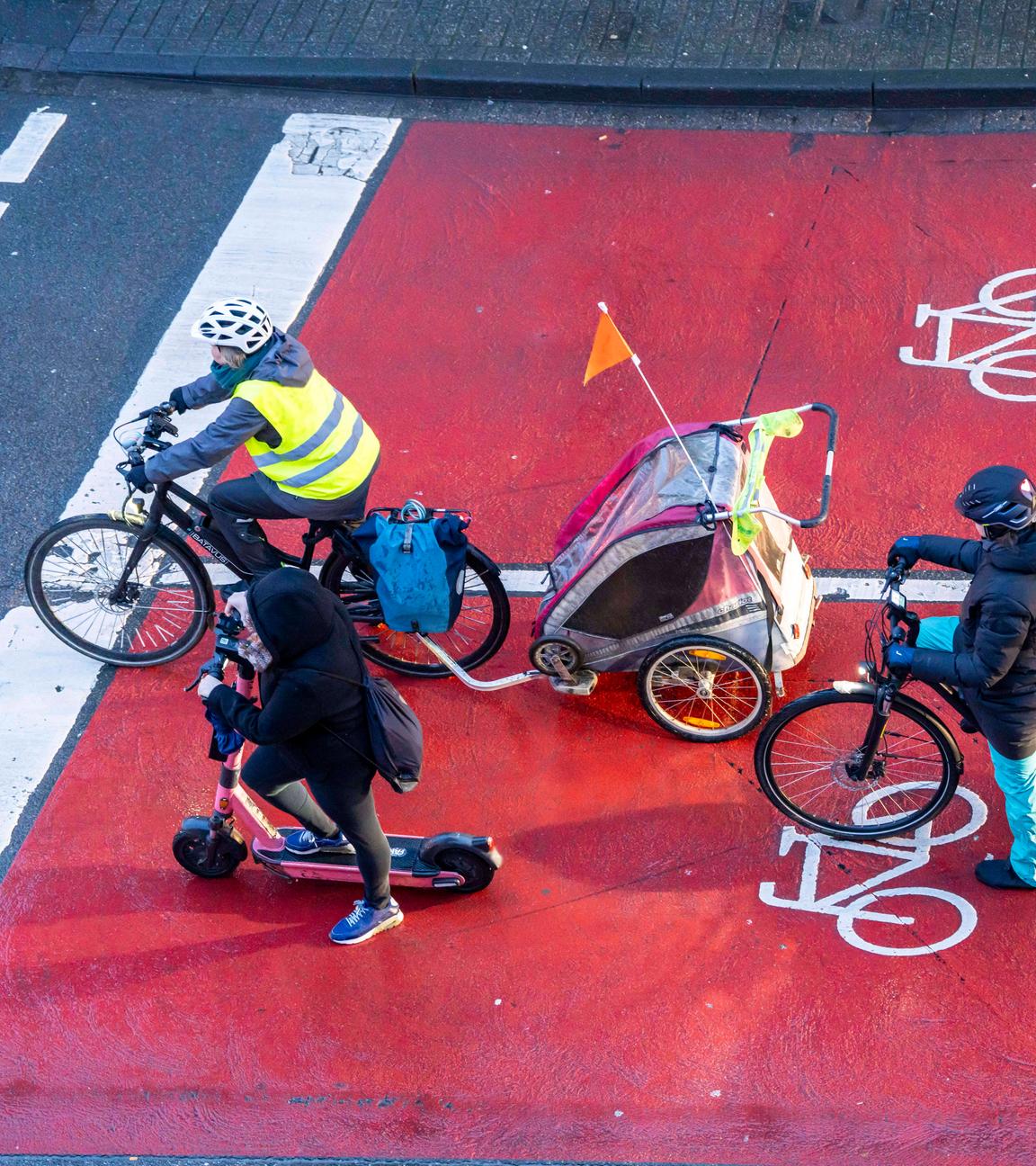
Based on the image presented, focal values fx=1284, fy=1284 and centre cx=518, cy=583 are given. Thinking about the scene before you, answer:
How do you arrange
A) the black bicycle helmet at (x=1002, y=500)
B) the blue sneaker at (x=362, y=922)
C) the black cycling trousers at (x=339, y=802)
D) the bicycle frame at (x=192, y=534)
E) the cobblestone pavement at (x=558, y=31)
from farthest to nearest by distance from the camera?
the cobblestone pavement at (x=558, y=31) < the bicycle frame at (x=192, y=534) < the blue sneaker at (x=362, y=922) < the black cycling trousers at (x=339, y=802) < the black bicycle helmet at (x=1002, y=500)

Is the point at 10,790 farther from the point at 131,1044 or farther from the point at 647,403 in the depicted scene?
the point at 647,403

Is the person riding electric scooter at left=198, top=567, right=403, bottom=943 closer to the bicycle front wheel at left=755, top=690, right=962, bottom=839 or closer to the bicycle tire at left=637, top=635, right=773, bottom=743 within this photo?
the bicycle tire at left=637, top=635, right=773, bottom=743

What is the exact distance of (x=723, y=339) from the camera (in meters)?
8.45

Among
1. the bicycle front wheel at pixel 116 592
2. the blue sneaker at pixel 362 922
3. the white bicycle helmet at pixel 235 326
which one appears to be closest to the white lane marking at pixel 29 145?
the bicycle front wheel at pixel 116 592

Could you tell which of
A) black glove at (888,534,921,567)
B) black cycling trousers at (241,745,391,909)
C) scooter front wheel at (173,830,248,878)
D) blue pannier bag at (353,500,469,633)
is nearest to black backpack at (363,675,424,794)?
black cycling trousers at (241,745,391,909)

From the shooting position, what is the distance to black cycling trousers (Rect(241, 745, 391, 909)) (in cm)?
505

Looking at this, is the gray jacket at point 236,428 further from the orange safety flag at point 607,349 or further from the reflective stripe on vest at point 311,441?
the orange safety flag at point 607,349

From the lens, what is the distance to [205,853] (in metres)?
5.85

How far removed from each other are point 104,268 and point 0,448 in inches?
74.0

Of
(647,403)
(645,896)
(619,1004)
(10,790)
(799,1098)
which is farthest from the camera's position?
(647,403)

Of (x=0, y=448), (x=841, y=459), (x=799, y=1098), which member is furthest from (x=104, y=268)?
(x=799, y=1098)

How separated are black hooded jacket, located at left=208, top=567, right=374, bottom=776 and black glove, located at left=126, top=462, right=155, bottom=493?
171 cm

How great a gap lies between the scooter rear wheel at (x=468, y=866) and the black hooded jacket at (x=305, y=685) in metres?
0.84

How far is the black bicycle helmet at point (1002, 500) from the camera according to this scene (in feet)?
15.5
